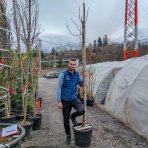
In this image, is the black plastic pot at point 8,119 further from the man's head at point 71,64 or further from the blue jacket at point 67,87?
the man's head at point 71,64

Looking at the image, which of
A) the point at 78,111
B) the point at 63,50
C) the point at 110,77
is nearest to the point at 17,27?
the point at 78,111

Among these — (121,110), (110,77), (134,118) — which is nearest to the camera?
(134,118)

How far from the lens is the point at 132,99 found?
6215 mm

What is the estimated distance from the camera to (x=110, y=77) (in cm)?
1055

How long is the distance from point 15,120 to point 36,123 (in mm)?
479

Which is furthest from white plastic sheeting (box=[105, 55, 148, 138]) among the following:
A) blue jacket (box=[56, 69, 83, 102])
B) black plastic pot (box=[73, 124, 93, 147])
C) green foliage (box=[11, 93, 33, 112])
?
green foliage (box=[11, 93, 33, 112])

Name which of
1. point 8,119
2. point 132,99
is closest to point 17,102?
point 8,119

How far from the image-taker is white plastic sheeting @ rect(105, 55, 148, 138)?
5.65 meters

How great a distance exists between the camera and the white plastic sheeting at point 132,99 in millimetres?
5648

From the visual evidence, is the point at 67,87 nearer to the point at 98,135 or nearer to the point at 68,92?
the point at 68,92

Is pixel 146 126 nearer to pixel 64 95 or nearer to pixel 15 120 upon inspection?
pixel 64 95

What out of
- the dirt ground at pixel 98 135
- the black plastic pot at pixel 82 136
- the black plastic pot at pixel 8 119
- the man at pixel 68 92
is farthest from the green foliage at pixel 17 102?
the black plastic pot at pixel 82 136

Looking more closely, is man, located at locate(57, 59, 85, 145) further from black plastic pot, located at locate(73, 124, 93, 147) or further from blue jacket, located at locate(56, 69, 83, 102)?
black plastic pot, located at locate(73, 124, 93, 147)

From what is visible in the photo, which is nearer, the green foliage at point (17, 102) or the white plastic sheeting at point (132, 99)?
the white plastic sheeting at point (132, 99)
